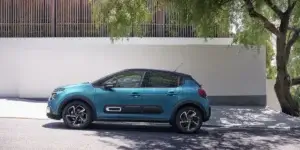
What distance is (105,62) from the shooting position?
18234 mm

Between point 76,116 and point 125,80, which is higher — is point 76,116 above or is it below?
below

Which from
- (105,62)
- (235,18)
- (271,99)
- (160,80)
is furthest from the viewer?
(271,99)

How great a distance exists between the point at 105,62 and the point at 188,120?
6667mm

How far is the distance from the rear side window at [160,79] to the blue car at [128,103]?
0.03m

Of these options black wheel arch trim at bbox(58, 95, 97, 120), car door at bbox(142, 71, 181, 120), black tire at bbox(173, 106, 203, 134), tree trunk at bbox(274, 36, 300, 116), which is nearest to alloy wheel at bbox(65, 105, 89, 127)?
black wheel arch trim at bbox(58, 95, 97, 120)

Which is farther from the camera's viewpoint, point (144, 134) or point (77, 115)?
point (77, 115)

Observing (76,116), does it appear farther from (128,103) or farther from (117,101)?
(128,103)

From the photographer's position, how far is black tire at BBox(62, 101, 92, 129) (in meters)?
12.1

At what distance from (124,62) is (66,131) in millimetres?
6945

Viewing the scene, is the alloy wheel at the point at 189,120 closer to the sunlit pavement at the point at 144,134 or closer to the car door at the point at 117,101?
the sunlit pavement at the point at 144,134

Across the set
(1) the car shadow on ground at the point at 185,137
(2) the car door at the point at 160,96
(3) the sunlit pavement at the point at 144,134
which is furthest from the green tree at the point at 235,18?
(1) the car shadow on ground at the point at 185,137

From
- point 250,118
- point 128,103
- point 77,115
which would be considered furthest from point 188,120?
point 250,118

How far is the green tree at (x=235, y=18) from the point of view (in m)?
13.6

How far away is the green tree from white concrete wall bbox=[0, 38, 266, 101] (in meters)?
1.16
